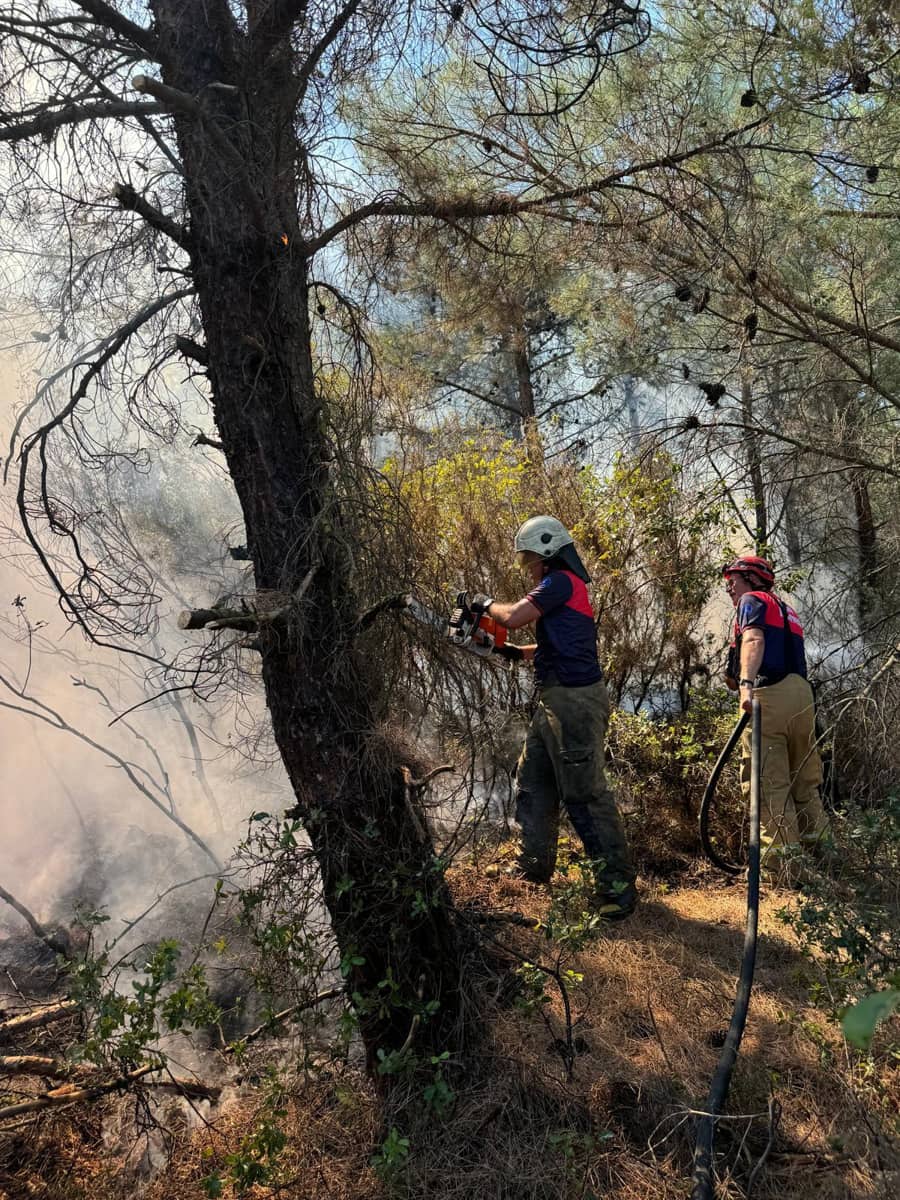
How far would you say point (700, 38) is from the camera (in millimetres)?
4695

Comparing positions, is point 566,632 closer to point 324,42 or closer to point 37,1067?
point 324,42

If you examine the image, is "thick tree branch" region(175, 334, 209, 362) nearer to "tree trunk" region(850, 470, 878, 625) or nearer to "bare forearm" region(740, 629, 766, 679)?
"bare forearm" region(740, 629, 766, 679)

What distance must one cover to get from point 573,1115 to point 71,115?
3757 mm

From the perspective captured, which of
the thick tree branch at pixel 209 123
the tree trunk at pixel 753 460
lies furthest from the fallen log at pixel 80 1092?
the tree trunk at pixel 753 460

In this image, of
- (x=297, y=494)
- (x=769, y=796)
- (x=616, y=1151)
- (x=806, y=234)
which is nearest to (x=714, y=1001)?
(x=616, y=1151)

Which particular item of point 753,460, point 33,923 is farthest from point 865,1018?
point 33,923

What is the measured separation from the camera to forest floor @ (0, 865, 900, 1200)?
8.13ft

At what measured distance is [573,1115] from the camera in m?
2.79

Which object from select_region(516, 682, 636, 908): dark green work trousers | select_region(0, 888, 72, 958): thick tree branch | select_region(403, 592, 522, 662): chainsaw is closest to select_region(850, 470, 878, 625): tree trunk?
select_region(516, 682, 636, 908): dark green work trousers

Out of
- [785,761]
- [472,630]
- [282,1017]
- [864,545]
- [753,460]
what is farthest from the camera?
[864,545]

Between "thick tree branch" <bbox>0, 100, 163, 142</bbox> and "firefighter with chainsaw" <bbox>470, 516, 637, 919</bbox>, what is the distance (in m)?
2.39

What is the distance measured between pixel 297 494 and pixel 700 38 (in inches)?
154

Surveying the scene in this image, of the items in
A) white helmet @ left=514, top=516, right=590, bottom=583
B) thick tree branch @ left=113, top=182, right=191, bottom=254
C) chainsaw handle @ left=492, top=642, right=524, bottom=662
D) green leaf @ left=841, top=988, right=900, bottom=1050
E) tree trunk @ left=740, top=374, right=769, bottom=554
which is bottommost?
green leaf @ left=841, top=988, right=900, bottom=1050

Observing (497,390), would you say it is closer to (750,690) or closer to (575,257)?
(575,257)
